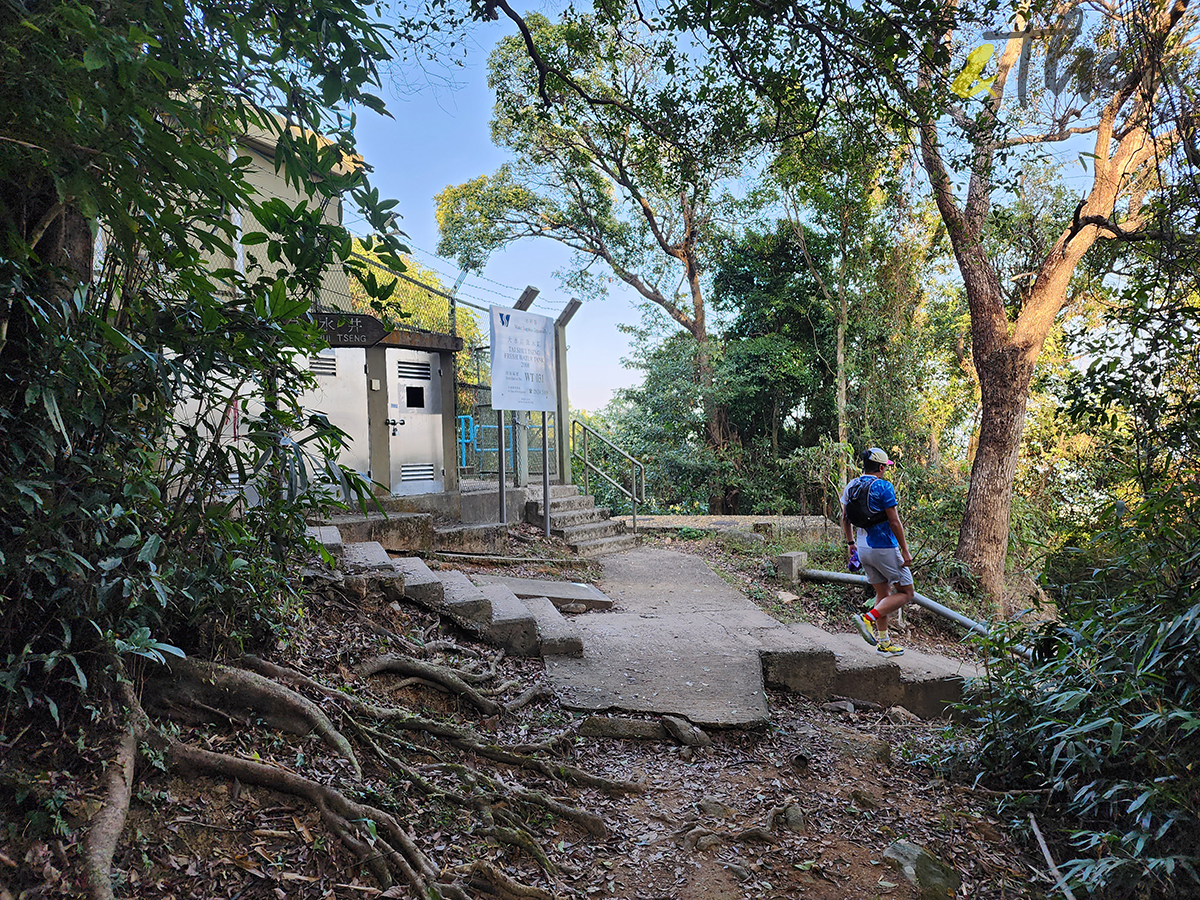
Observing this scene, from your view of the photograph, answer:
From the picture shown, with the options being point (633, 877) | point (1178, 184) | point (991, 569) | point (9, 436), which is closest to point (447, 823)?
point (633, 877)

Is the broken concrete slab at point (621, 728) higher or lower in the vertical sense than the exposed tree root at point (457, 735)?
lower

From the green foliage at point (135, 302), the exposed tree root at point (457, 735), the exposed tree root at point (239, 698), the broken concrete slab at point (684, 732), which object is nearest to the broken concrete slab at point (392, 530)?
the exposed tree root at point (457, 735)

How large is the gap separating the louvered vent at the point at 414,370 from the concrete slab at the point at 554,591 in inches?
141

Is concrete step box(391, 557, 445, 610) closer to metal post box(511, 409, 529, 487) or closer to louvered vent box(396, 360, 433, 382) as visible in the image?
louvered vent box(396, 360, 433, 382)

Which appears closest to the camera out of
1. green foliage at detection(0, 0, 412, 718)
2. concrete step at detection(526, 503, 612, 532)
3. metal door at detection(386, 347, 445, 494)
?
green foliage at detection(0, 0, 412, 718)

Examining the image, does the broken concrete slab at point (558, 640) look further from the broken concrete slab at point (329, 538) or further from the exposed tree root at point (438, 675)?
the broken concrete slab at point (329, 538)

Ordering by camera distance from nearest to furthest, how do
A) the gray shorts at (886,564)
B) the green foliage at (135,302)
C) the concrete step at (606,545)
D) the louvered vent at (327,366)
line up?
1. the green foliage at (135,302)
2. the gray shorts at (886,564)
3. the louvered vent at (327,366)
4. the concrete step at (606,545)

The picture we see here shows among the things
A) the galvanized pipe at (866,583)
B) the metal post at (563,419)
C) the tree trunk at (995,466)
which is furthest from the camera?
the metal post at (563,419)

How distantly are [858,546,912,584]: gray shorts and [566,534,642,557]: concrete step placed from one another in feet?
14.0

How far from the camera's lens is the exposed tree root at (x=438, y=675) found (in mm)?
3777

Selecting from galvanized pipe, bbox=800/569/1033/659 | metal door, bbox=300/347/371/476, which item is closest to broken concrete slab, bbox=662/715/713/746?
galvanized pipe, bbox=800/569/1033/659

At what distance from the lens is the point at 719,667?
4.96 meters

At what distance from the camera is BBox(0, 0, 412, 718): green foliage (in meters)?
1.87

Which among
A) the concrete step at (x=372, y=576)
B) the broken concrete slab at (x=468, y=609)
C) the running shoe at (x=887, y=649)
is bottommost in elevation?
the running shoe at (x=887, y=649)
